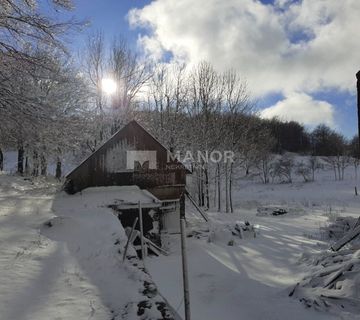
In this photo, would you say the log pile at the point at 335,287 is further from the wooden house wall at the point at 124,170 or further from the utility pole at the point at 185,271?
the wooden house wall at the point at 124,170

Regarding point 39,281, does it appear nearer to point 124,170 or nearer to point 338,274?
point 338,274

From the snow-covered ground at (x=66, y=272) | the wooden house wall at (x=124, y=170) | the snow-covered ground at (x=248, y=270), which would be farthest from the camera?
Result: the wooden house wall at (x=124, y=170)

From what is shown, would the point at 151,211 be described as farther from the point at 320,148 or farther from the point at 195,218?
the point at 320,148

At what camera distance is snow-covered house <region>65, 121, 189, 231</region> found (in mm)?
19891

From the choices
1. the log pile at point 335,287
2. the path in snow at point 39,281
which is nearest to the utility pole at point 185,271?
the path in snow at point 39,281

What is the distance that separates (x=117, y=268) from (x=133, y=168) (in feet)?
40.8

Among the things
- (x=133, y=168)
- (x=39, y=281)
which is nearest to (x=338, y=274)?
(x=39, y=281)

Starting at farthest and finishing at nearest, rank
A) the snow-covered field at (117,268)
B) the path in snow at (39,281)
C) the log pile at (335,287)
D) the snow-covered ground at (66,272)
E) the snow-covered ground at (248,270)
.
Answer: the snow-covered ground at (248,270), the log pile at (335,287), the snow-covered field at (117,268), the snow-covered ground at (66,272), the path in snow at (39,281)

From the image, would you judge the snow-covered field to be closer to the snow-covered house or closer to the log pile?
the log pile

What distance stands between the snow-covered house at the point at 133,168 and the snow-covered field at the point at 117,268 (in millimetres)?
1070

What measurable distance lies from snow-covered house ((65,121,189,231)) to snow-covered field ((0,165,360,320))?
107 cm

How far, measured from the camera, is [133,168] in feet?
66.4

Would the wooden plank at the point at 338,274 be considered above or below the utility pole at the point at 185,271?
below

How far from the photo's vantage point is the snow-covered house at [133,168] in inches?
783
